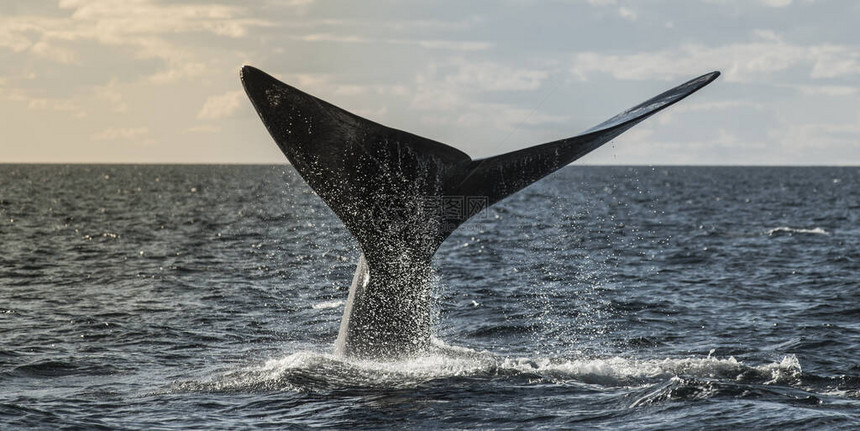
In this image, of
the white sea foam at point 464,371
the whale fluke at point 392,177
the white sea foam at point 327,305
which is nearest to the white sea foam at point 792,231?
the white sea foam at point 327,305

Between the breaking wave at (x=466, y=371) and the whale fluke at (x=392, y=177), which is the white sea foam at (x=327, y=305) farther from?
the whale fluke at (x=392, y=177)

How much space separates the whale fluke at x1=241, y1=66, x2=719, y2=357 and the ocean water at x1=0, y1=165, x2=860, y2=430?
81cm

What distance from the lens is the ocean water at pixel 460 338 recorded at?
911 centimetres

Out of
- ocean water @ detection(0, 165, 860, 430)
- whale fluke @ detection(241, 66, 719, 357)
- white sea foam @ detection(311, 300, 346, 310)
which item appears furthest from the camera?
white sea foam @ detection(311, 300, 346, 310)

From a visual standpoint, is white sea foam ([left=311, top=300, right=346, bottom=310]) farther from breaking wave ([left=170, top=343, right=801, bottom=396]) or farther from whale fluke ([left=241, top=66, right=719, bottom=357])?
whale fluke ([left=241, top=66, right=719, bottom=357])

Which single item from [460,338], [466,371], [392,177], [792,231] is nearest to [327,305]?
[460,338]

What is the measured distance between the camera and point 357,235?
365 inches

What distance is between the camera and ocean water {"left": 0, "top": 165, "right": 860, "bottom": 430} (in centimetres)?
911

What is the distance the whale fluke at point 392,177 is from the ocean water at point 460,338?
806mm

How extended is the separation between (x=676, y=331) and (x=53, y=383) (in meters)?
8.15

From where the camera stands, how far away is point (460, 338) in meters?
13.5

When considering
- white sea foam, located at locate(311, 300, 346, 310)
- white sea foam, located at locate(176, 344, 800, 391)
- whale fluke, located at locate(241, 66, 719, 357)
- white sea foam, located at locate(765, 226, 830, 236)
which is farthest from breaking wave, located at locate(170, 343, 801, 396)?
white sea foam, located at locate(765, 226, 830, 236)

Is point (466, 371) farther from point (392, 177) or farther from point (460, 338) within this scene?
point (460, 338)

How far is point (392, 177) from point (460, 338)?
17.2 ft
